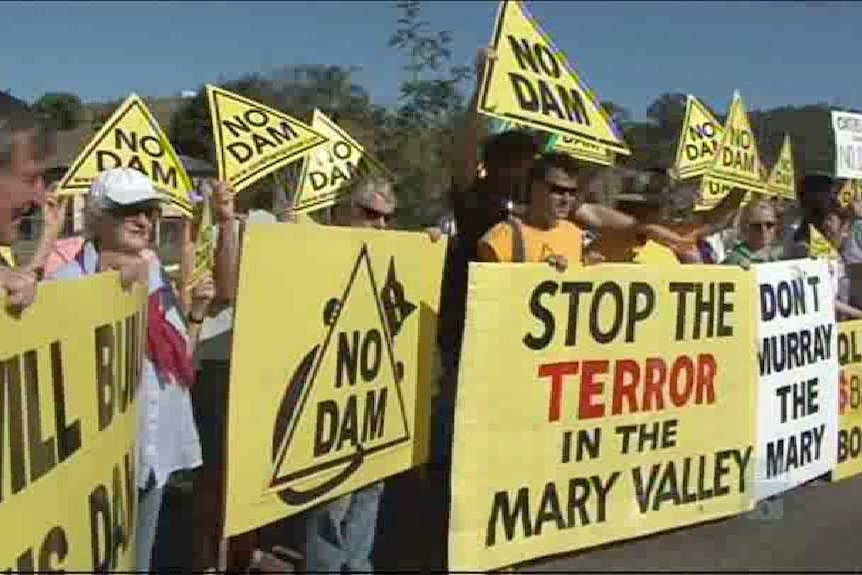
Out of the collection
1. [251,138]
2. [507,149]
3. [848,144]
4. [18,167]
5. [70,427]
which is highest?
[848,144]

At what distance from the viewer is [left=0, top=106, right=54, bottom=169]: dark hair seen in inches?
114

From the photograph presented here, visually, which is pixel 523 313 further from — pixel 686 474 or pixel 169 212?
pixel 169 212

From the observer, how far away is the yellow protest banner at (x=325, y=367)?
404 centimetres

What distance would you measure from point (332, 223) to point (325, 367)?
6.31 feet

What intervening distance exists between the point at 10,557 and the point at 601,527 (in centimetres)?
364

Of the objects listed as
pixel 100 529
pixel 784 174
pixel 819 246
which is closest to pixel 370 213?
pixel 100 529

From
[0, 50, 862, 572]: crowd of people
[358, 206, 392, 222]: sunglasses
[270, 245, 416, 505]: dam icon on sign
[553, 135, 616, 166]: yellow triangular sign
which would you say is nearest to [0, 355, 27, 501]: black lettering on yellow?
[0, 50, 862, 572]: crowd of people

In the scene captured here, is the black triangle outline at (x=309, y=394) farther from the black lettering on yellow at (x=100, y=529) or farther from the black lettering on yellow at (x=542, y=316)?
the black lettering on yellow at (x=100, y=529)

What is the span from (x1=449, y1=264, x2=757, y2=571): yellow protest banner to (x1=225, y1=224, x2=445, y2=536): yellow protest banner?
0.27 meters

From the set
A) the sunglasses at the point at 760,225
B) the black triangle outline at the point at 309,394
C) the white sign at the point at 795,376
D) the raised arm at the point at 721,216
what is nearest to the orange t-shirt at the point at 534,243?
the black triangle outline at the point at 309,394

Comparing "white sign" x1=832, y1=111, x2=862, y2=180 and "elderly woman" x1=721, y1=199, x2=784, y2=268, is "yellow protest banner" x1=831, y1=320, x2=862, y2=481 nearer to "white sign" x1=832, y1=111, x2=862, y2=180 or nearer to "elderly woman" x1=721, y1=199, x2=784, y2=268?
"elderly woman" x1=721, y1=199, x2=784, y2=268

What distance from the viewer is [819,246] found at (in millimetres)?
8836

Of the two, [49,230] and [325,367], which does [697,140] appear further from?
[49,230]

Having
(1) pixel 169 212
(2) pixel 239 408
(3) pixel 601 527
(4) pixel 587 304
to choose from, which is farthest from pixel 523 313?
(1) pixel 169 212
